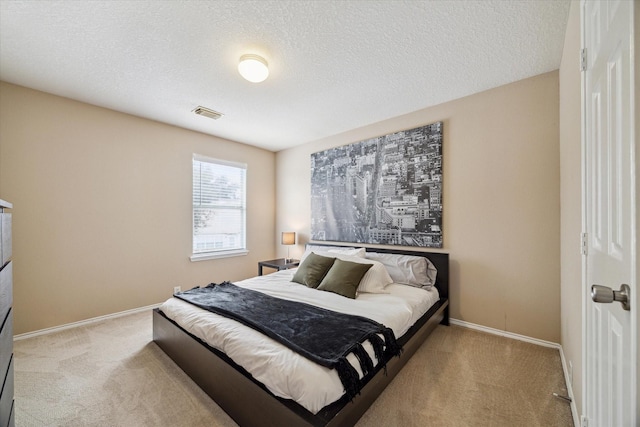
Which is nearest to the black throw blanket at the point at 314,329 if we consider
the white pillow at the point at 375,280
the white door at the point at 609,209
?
the white pillow at the point at 375,280

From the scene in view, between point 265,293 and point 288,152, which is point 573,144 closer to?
point 265,293

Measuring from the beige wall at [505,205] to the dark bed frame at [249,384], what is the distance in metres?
0.73

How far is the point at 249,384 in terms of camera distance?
4.82 ft

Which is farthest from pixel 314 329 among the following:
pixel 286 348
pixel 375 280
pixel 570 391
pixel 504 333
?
pixel 504 333

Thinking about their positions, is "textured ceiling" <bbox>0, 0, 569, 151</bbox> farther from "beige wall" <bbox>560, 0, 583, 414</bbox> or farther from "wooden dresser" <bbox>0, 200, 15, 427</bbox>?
"wooden dresser" <bbox>0, 200, 15, 427</bbox>

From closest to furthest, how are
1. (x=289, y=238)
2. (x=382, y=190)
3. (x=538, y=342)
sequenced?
(x=538, y=342) < (x=382, y=190) < (x=289, y=238)

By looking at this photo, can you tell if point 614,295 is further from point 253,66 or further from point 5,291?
point 253,66

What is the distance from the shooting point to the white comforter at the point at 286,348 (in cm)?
131

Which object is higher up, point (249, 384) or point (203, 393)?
point (249, 384)

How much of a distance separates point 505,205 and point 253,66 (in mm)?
2771

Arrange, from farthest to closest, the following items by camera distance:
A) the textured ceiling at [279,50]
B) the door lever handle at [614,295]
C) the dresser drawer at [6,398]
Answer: the textured ceiling at [279,50] < the dresser drawer at [6,398] < the door lever handle at [614,295]

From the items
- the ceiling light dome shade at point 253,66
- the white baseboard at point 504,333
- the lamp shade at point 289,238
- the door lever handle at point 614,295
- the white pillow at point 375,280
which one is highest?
the ceiling light dome shade at point 253,66

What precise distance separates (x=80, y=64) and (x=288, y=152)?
3.01 m

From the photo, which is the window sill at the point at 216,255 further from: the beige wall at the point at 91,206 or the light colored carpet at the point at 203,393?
the light colored carpet at the point at 203,393
